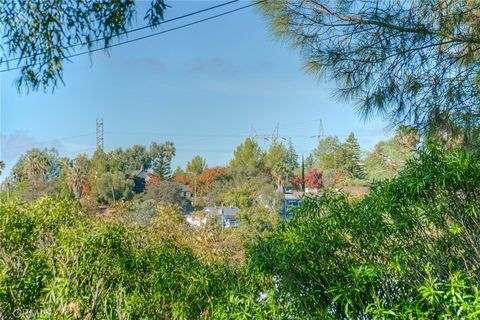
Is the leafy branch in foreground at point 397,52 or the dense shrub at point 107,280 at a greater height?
the leafy branch in foreground at point 397,52

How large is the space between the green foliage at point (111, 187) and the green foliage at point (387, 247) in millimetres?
11471

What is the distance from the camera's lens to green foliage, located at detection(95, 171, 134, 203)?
13.3 m

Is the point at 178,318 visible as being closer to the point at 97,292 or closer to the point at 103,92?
the point at 97,292

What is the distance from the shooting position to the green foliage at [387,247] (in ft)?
5.10

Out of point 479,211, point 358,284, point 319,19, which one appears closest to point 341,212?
point 358,284

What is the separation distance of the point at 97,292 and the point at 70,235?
26 centimetres

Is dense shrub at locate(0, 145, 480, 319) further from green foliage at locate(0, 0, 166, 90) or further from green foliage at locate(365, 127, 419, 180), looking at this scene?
green foliage at locate(365, 127, 419, 180)

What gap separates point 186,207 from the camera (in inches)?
624

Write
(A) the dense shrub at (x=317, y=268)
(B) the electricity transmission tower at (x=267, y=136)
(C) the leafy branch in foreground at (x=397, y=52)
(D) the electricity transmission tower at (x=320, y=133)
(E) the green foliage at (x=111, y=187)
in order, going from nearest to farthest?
(A) the dense shrub at (x=317, y=268) < (C) the leafy branch in foreground at (x=397, y=52) < (D) the electricity transmission tower at (x=320, y=133) < (E) the green foliage at (x=111, y=187) < (B) the electricity transmission tower at (x=267, y=136)

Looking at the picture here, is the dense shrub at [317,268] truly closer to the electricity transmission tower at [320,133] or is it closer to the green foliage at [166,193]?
the electricity transmission tower at [320,133]

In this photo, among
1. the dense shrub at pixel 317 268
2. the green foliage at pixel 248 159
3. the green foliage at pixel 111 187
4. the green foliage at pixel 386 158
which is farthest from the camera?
the green foliage at pixel 248 159

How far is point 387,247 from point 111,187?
476 inches

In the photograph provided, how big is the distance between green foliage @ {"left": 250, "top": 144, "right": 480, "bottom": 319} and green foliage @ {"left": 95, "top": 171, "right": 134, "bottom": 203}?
11471 mm

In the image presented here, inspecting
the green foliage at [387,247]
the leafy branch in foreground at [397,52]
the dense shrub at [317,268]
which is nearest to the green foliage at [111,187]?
the leafy branch in foreground at [397,52]
